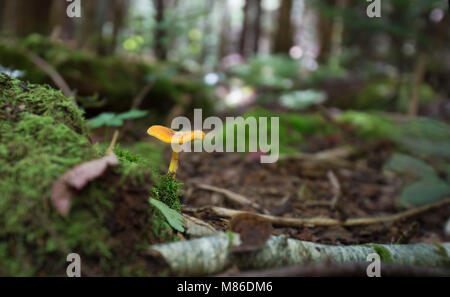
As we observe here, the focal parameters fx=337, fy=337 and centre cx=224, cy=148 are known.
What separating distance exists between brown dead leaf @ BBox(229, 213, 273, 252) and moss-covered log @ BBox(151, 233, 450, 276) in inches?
1.3

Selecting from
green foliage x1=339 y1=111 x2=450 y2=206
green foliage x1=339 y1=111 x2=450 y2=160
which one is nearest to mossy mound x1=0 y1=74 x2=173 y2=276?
green foliage x1=339 y1=111 x2=450 y2=206

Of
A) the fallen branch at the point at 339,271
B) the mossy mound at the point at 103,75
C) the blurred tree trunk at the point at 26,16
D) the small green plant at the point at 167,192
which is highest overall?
the blurred tree trunk at the point at 26,16

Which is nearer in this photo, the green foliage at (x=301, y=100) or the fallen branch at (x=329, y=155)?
the fallen branch at (x=329, y=155)

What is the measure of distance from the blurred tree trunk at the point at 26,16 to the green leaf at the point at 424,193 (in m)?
7.33

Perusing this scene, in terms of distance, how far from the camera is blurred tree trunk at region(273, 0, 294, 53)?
37.8ft

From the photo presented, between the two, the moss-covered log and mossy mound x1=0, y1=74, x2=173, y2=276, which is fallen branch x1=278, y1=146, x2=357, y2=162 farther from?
mossy mound x1=0, y1=74, x2=173, y2=276

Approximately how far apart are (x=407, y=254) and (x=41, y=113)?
1828 mm

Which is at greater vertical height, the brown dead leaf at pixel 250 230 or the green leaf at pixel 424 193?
the green leaf at pixel 424 193

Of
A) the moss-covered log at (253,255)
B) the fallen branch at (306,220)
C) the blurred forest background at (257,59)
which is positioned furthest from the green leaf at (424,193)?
the blurred forest background at (257,59)

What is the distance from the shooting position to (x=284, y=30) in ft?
39.0

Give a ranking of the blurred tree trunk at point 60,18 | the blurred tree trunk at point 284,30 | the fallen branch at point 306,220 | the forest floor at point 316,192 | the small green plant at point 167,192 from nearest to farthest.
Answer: the small green plant at point 167,192 < the fallen branch at point 306,220 < the forest floor at point 316,192 < the blurred tree trunk at point 60,18 < the blurred tree trunk at point 284,30

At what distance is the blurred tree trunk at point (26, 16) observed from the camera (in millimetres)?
6832

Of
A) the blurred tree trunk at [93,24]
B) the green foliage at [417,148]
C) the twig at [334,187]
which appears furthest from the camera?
the blurred tree trunk at [93,24]

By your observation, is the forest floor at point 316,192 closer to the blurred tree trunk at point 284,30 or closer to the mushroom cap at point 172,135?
the mushroom cap at point 172,135
